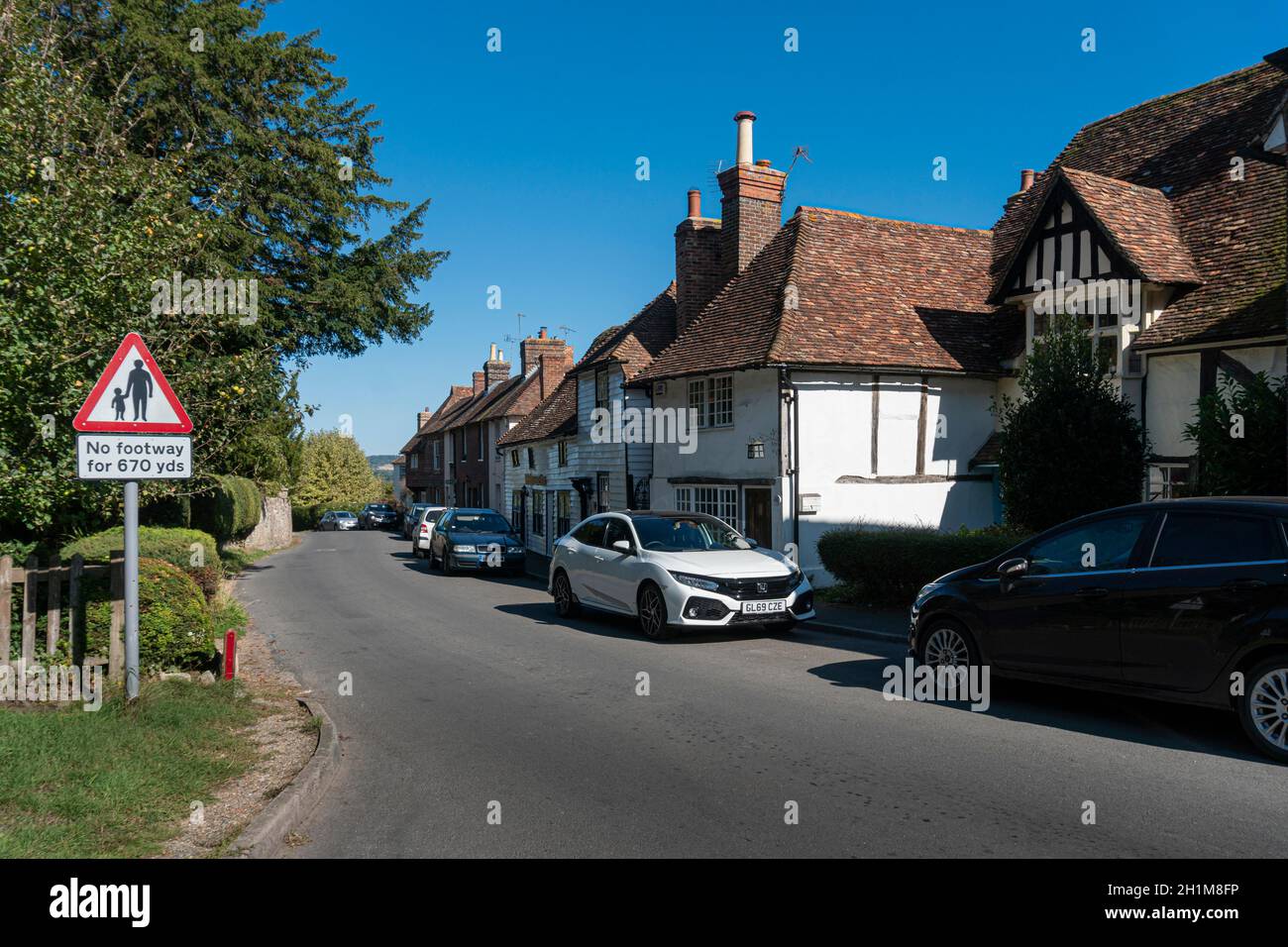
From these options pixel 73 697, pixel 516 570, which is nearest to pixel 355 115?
pixel 516 570

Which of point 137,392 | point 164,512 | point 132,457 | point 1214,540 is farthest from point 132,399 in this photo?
point 164,512

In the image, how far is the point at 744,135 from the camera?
2333cm

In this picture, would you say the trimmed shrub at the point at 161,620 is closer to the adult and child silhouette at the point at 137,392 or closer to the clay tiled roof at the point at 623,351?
the adult and child silhouette at the point at 137,392

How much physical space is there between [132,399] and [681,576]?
23.6 feet

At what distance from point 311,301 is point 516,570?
8509 millimetres

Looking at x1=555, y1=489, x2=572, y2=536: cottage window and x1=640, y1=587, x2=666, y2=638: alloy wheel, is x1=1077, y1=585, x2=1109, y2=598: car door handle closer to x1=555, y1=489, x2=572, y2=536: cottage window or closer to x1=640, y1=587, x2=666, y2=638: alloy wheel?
x1=640, y1=587, x2=666, y2=638: alloy wheel

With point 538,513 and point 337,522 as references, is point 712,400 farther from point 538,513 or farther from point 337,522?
point 337,522

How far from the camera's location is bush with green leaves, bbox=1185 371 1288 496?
1166 centimetres

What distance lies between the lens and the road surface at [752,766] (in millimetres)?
5172

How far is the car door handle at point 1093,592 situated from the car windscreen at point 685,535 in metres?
6.32

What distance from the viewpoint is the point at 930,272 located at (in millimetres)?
23062

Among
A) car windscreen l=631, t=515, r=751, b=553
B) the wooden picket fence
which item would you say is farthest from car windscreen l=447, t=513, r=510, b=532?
the wooden picket fence

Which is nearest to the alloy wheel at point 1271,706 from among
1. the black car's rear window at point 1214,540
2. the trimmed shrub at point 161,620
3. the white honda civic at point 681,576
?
the black car's rear window at point 1214,540
